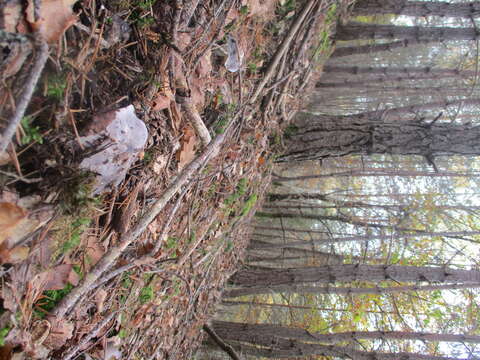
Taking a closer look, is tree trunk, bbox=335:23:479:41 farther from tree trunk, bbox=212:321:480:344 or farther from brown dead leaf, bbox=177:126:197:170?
brown dead leaf, bbox=177:126:197:170

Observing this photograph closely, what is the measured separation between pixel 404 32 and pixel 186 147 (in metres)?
3.79

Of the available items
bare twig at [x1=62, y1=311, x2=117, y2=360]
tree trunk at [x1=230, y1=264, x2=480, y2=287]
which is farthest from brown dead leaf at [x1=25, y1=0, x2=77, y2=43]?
tree trunk at [x1=230, y1=264, x2=480, y2=287]

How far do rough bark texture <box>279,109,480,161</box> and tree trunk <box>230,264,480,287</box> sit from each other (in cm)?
123

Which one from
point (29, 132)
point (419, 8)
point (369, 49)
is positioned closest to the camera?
point (29, 132)

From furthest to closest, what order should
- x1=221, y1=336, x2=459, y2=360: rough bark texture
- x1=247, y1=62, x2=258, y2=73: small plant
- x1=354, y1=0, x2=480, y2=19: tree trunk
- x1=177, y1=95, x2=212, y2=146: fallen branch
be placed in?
x1=354, y1=0, x2=480, y2=19: tree trunk → x1=221, y1=336, x2=459, y2=360: rough bark texture → x1=247, y1=62, x2=258, y2=73: small plant → x1=177, y1=95, x2=212, y2=146: fallen branch

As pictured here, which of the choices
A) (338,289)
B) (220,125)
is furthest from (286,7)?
(338,289)

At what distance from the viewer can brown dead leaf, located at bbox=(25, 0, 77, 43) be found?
1034 mm

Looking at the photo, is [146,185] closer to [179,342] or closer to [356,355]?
[179,342]

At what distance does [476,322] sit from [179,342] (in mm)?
4717

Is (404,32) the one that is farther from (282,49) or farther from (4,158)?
(4,158)

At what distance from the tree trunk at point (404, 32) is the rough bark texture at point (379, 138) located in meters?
1.68

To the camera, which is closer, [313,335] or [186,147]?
[186,147]

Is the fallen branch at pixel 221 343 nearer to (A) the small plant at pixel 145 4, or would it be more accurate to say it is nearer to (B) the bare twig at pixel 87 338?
(B) the bare twig at pixel 87 338

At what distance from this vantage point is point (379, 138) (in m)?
2.97
